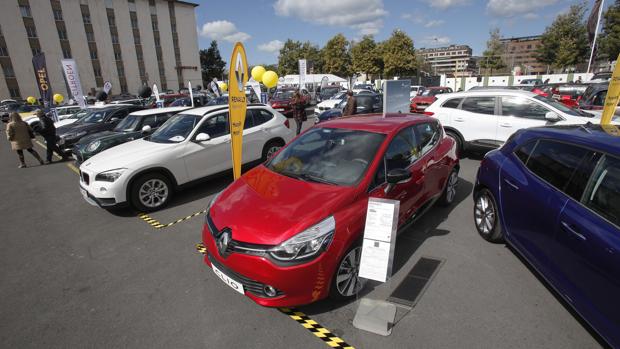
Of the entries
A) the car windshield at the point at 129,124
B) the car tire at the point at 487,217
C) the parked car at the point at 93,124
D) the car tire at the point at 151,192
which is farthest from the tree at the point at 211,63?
the car tire at the point at 487,217

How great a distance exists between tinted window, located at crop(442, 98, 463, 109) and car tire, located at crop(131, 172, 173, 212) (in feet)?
22.3

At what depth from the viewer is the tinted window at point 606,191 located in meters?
2.13

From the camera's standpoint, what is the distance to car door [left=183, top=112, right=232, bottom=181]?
571cm

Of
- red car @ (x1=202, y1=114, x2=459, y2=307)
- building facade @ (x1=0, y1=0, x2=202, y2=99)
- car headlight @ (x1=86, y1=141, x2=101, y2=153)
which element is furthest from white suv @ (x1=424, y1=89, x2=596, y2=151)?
building facade @ (x1=0, y1=0, x2=202, y2=99)

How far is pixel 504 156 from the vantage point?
372cm

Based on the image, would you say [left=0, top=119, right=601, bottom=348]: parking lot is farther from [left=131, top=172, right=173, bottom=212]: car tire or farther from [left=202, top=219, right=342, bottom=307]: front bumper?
[left=131, top=172, right=173, bottom=212]: car tire

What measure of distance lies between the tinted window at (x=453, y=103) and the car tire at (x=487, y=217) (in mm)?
4319

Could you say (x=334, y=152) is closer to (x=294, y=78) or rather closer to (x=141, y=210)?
(x=141, y=210)

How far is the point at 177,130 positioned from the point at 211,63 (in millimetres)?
72591

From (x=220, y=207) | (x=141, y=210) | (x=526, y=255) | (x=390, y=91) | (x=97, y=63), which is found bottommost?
(x=141, y=210)

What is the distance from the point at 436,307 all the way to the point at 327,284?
1.09 metres

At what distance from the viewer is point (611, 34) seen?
31.4 meters

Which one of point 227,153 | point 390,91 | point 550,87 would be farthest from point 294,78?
point 227,153

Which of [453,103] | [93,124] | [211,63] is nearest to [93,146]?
[93,124]
